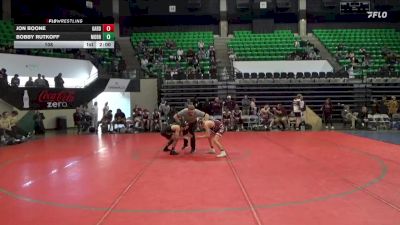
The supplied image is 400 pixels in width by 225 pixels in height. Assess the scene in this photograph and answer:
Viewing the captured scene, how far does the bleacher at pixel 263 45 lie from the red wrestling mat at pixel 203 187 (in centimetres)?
1626

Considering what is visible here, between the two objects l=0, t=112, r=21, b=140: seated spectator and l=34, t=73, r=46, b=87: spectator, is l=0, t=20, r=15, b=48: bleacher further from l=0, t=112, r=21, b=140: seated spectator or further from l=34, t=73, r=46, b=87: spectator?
l=0, t=112, r=21, b=140: seated spectator

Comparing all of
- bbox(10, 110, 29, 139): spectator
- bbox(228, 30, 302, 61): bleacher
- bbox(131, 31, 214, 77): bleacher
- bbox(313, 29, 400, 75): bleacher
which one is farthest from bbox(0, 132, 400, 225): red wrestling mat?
bbox(313, 29, 400, 75): bleacher

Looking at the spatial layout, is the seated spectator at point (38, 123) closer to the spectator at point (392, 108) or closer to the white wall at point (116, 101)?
the white wall at point (116, 101)

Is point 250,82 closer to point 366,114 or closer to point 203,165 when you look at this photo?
point 366,114

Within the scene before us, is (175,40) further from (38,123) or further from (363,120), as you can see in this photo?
(363,120)

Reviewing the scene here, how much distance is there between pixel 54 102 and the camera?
63.1 ft

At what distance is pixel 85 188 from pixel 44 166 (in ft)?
9.20

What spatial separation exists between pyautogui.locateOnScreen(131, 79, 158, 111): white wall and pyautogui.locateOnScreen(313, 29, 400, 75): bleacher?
39.6ft

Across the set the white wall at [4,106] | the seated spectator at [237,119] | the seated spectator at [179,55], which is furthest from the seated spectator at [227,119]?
the white wall at [4,106]

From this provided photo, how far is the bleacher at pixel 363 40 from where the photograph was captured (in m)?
26.5

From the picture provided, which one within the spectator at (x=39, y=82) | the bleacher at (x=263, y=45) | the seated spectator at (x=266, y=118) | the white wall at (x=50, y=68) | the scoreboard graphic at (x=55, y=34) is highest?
the bleacher at (x=263, y=45)

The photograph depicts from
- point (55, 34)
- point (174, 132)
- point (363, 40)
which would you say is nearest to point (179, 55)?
point (55, 34)

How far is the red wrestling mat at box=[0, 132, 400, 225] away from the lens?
4.67m

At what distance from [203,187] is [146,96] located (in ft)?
54.9
